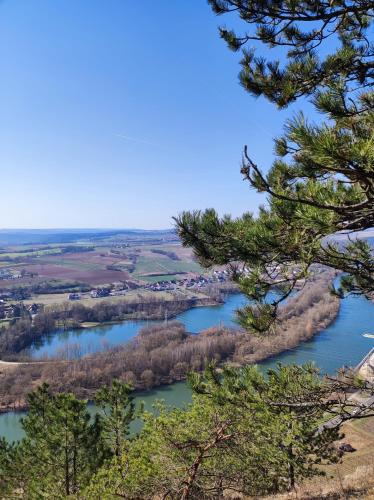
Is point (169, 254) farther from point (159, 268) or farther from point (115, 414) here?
point (115, 414)

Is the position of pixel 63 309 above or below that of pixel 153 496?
below

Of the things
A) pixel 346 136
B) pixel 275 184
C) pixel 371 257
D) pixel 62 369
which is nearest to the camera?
pixel 346 136

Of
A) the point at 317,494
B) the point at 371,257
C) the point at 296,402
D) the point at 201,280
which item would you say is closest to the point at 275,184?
the point at 371,257

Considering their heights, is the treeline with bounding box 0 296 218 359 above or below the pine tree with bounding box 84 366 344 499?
below

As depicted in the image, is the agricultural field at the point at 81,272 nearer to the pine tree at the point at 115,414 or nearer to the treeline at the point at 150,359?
the treeline at the point at 150,359

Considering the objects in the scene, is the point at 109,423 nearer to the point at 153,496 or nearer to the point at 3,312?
the point at 153,496

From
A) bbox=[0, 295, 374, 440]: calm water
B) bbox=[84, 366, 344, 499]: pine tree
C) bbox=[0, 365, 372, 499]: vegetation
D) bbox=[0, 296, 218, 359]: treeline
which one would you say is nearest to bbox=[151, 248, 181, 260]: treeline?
bbox=[0, 296, 218, 359]: treeline

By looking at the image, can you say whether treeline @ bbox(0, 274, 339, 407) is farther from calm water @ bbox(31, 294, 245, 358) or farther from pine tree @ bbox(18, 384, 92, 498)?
pine tree @ bbox(18, 384, 92, 498)

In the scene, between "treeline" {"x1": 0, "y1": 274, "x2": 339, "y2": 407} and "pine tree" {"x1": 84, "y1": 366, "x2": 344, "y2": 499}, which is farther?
"treeline" {"x1": 0, "y1": 274, "x2": 339, "y2": 407}
